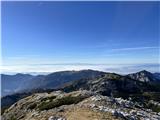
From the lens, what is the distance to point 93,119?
3972 cm

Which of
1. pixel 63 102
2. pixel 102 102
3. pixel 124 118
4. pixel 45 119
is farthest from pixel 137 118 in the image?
pixel 63 102

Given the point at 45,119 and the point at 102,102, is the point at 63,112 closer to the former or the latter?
the point at 45,119

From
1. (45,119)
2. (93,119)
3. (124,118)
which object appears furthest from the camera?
(45,119)

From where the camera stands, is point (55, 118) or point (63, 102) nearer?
point (55, 118)

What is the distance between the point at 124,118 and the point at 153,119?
12.6 m

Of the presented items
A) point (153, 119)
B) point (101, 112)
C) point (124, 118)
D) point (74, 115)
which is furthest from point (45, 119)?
point (153, 119)

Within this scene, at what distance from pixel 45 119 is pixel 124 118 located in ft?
47.9

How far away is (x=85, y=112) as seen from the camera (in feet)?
145

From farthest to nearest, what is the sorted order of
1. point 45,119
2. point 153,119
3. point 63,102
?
point 63,102 → point 153,119 → point 45,119

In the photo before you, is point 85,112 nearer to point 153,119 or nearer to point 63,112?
point 63,112

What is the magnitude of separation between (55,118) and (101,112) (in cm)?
797

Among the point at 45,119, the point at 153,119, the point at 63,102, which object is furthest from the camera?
the point at 63,102

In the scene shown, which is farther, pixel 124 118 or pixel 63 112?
pixel 63 112

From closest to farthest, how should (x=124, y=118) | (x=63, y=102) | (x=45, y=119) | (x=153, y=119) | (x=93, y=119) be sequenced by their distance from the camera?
1. (x=93, y=119)
2. (x=124, y=118)
3. (x=45, y=119)
4. (x=153, y=119)
5. (x=63, y=102)
